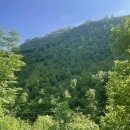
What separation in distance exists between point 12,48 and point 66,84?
14458cm

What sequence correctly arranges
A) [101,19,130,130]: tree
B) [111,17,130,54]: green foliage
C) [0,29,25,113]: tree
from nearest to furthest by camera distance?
1. [101,19,130,130]: tree
2. [111,17,130,54]: green foliage
3. [0,29,25,113]: tree

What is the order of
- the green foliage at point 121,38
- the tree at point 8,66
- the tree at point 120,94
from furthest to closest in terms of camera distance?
the tree at point 8,66 → the green foliage at point 121,38 → the tree at point 120,94

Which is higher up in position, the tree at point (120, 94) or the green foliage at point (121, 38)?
the green foliage at point (121, 38)

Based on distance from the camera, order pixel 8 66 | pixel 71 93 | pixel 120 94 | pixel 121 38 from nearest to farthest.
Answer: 1. pixel 120 94
2. pixel 121 38
3. pixel 8 66
4. pixel 71 93

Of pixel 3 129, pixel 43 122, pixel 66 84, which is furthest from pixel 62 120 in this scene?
pixel 66 84

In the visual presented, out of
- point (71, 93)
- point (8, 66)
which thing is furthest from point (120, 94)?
point (71, 93)

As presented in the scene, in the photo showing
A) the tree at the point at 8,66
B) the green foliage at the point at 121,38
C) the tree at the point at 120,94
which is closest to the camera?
the tree at the point at 120,94

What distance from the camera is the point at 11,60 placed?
35938mm

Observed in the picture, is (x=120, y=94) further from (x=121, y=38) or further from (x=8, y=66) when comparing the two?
(x=8, y=66)

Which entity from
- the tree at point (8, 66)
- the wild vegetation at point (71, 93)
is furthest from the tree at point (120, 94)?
the tree at point (8, 66)

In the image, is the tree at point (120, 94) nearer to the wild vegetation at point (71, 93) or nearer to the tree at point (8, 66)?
the wild vegetation at point (71, 93)

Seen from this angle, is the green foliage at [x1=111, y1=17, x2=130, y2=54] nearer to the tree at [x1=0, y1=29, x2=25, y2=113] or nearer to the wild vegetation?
the wild vegetation

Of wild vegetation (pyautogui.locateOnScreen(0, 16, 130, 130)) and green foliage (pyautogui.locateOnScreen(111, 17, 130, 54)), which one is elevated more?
green foliage (pyautogui.locateOnScreen(111, 17, 130, 54))

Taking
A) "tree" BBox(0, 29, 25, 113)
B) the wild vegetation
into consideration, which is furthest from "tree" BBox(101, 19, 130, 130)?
"tree" BBox(0, 29, 25, 113)
